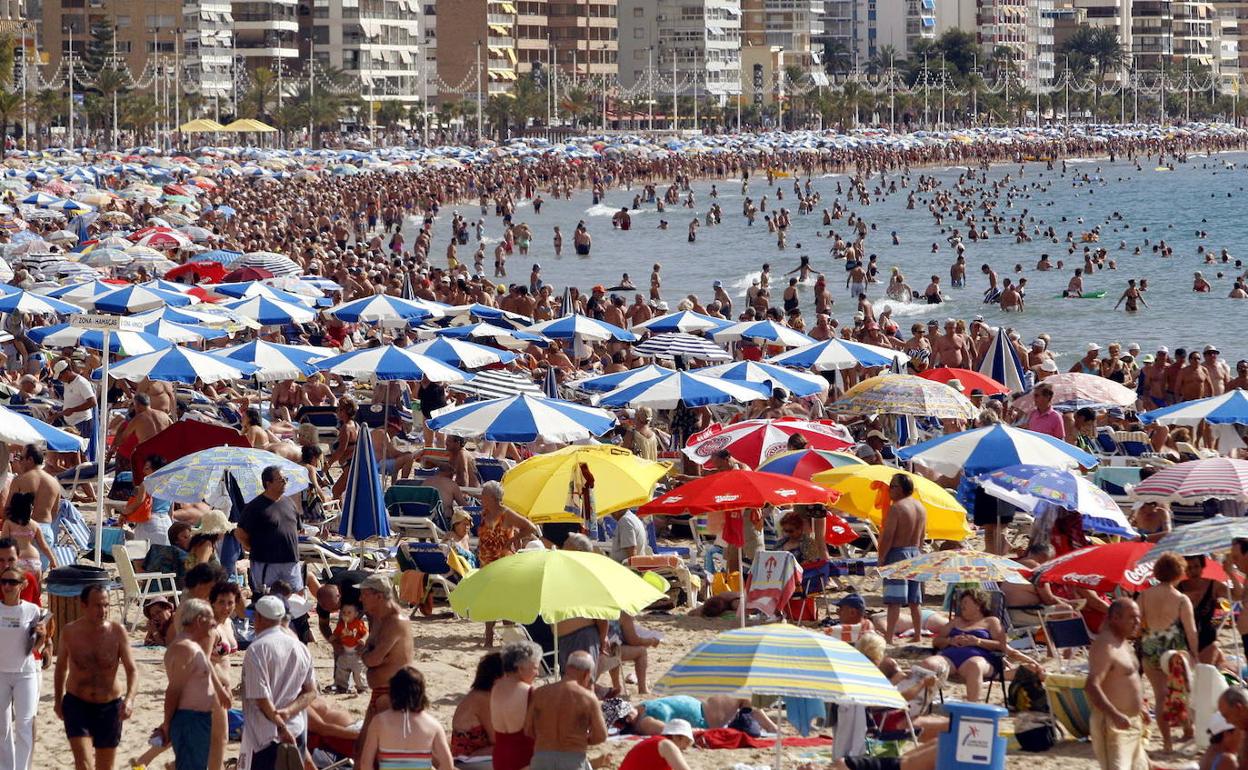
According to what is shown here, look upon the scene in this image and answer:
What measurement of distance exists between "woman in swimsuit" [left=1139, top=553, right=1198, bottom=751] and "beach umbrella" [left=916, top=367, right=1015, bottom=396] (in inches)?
298

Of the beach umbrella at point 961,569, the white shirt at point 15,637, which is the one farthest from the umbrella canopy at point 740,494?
the white shirt at point 15,637

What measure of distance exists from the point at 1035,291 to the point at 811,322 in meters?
7.97

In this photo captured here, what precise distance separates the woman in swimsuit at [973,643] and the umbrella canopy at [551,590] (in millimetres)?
1683

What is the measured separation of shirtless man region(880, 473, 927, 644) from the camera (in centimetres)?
1079

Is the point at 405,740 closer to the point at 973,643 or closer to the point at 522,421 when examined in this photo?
the point at 973,643

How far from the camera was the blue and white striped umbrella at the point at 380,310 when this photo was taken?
20.6 meters

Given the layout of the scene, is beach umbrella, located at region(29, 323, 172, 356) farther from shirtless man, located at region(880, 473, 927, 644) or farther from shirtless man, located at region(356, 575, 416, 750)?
shirtless man, located at region(356, 575, 416, 750)

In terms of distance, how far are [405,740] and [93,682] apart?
1.45 meters

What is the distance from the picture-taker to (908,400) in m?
14.8

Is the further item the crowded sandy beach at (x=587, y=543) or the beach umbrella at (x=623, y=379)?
the beach umbrella at (x=623, y=379)

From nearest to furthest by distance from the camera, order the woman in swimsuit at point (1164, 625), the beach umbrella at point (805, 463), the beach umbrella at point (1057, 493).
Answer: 1. the woman in swimsuit at point (1164, 625)
2. the beach umbrella at point (1057, 493)
3. the beach umbrella at point (805, 463)

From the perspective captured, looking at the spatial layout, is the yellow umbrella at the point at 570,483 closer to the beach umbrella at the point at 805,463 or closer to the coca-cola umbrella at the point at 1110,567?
the beach umbrella at the point at 805,463

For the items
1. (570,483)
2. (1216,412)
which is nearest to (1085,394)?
(1216,412)

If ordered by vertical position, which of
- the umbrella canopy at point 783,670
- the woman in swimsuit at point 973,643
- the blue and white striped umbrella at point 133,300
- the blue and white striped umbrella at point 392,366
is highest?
the blue and white striped umbrella at point 133,300
